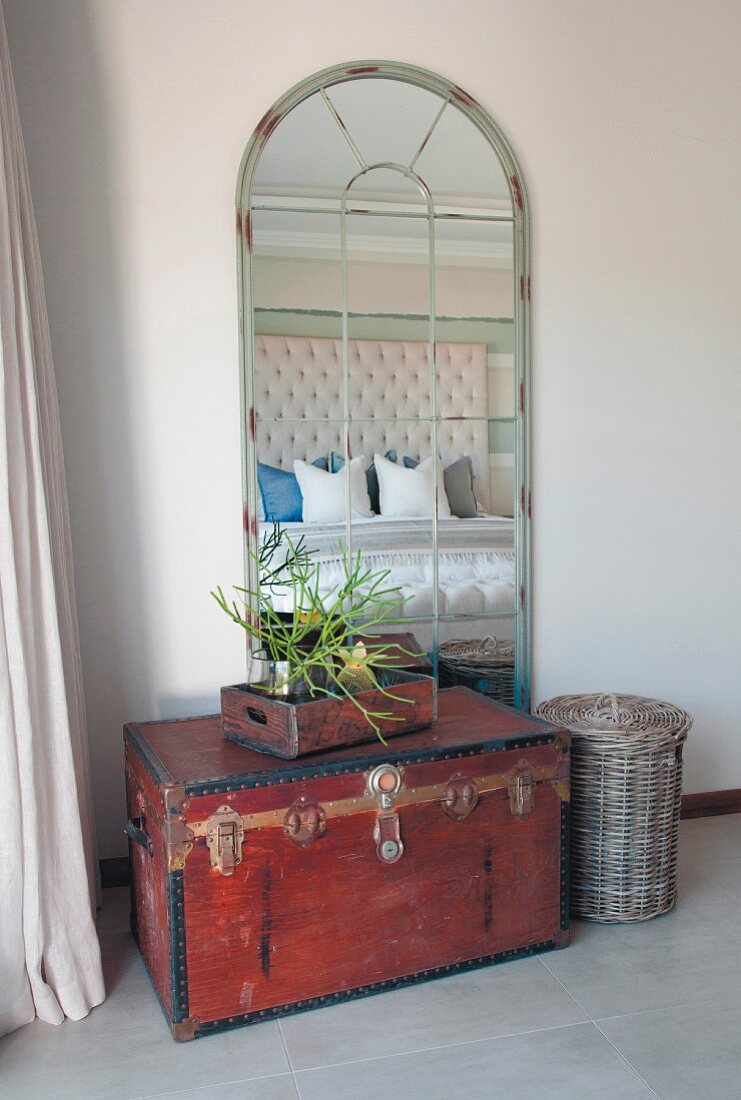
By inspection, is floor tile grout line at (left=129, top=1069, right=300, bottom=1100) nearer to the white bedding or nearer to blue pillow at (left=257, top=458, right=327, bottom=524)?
the white bedding

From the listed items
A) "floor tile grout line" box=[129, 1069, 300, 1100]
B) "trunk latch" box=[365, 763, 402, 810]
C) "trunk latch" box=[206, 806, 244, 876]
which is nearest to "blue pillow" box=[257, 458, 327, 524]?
"trunk latch" box=[365, 763, 402, 810]

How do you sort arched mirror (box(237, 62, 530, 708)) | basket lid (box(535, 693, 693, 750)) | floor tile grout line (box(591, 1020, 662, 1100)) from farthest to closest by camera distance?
arched mirror (box(237, 62, 530, 708)) → basket lid (box(535, 693, 693, 750)) → floor tile grout line (box(591, 1020, 662, 1100))

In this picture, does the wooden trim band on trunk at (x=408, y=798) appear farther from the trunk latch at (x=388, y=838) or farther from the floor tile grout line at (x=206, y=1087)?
the floor tile grout line at (x=206, y=1087)

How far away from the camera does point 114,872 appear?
284 cm

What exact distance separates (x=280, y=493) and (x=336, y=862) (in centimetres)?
109

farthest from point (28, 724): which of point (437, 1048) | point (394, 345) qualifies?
point (394, 345)

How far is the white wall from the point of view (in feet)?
8.86

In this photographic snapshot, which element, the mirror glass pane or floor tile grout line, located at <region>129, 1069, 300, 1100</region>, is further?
the mirror glass pane

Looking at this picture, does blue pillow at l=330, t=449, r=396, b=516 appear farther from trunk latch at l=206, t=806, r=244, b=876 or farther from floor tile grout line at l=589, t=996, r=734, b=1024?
floor tile grout line at l=589, t=996, r=734, b=1024

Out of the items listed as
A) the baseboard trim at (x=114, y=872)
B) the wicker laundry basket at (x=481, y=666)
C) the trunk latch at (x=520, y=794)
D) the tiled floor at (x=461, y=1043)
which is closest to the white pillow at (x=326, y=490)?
the wicker laundry basket at (x=481, y=666)

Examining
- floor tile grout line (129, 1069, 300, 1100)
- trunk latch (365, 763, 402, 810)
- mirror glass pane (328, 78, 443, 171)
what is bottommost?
floor tile grout line (129, 1069, 300, 1100)

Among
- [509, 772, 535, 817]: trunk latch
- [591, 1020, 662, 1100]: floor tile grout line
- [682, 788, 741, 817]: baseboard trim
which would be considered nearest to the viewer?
[591, 1020, 662, 1100]: floor tile grout line

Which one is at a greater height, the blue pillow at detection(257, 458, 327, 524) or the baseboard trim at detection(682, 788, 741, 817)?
the blue pillow at detection(257, 458, 327, 524)

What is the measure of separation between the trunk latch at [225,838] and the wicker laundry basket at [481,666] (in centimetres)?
107
